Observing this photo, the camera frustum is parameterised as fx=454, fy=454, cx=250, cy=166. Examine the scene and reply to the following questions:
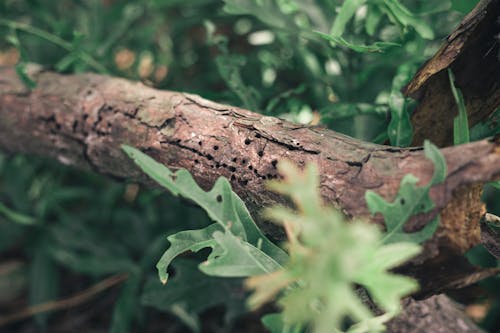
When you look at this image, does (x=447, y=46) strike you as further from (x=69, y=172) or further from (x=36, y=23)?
(x=36, y=23)

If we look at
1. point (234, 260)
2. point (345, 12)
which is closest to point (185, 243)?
point (234, 260)

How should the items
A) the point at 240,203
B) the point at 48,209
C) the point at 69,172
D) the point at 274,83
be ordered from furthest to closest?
the point at 69,172, the point at 48,209, the point at 274,83, the point at 240,203

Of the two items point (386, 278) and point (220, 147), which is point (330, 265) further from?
point (220, 147)

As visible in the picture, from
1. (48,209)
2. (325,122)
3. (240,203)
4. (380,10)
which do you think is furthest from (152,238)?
(380,10)

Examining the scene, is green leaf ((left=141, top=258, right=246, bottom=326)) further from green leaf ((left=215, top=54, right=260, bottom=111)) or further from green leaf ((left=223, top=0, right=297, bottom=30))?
green leaf ((left=223, top=0, right=297, bottom=30))

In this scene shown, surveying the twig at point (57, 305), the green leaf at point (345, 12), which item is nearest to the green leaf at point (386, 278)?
the green leaf at point (345, 12)

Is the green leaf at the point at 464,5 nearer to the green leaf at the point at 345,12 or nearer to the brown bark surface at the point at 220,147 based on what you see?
the green leaf at the point at 345,12
